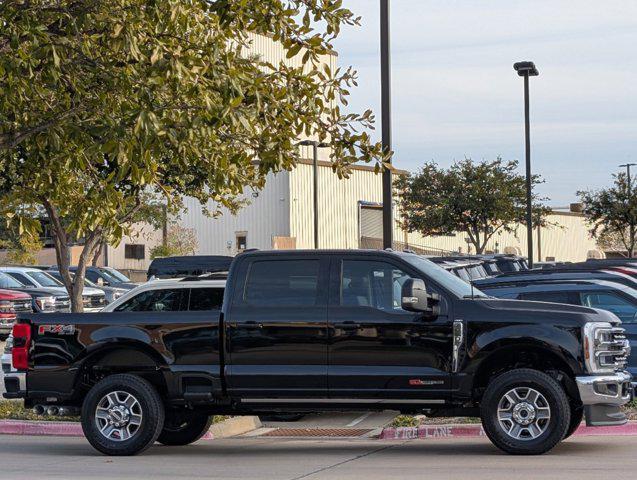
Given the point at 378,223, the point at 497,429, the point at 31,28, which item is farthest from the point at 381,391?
the point at 378,223

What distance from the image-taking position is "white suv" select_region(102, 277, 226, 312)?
15.2 m

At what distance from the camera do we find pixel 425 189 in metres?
56.6

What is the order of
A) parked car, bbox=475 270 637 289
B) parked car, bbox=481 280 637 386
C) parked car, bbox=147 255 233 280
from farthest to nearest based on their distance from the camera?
parked car, bbox=147 255 233 280
parked car, bbox=475 270 637 289
parked car, bbox=481 280 637 386

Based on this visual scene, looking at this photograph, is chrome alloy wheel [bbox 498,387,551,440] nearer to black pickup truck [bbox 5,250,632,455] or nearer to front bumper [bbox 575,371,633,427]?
black pickup truck [bbox 5,250,632,455]

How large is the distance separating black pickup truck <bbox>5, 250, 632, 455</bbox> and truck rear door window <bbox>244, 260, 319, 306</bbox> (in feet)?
0.04

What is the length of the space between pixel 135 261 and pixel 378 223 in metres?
16.5

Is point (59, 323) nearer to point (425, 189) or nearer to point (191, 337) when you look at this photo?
point (191, 337)

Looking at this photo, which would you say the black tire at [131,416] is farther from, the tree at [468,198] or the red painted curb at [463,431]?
the tree at [468,198]

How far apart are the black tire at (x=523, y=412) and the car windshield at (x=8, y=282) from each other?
25.5 metres

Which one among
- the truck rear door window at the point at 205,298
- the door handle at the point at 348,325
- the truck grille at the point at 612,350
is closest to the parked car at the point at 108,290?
the truck rear door window at the point at 205,298

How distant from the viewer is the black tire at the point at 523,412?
12031 millimetres

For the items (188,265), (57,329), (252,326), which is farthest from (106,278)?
(252,326)

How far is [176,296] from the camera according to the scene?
50.8ft

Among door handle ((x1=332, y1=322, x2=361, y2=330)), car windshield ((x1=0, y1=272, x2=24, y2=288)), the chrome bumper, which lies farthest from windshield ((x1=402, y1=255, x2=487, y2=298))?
car windshield ((x1=0, y1=272, x2=24, y2=288))
